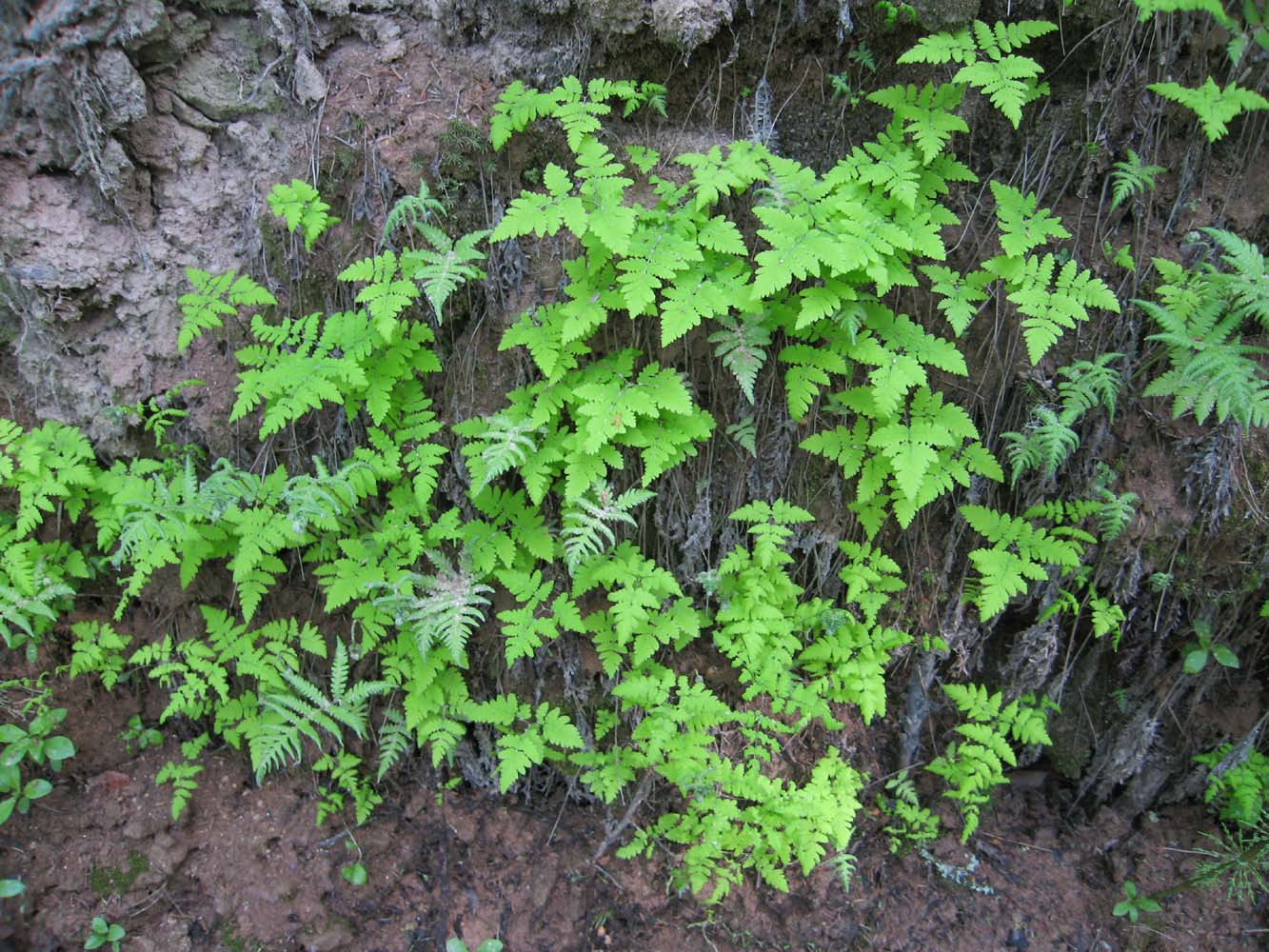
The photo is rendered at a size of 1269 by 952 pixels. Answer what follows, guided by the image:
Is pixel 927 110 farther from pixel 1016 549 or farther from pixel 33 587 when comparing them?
pixel 33 587

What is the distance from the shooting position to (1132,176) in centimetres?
336

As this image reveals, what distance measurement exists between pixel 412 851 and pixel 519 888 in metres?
0.62

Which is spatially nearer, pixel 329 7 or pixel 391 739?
pixel 329 7

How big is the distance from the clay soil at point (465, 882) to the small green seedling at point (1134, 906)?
0.15ft

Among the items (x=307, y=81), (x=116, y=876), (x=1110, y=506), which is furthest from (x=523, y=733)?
(x=307, y=81)

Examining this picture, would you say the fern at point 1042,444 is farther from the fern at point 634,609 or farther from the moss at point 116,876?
the moss at point 116,876

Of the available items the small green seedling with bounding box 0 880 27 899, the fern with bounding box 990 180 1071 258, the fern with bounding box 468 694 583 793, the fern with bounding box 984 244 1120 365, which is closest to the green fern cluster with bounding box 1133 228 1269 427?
the fern with bounding box 984 244 1120 365

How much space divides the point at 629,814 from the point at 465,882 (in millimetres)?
970

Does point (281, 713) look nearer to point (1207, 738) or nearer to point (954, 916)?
point (954, 916)

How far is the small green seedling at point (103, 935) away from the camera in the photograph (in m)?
3.51

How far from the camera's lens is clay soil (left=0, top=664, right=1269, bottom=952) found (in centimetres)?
370

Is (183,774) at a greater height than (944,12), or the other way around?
(944,12)

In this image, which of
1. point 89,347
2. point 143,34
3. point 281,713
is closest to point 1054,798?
point 281,713

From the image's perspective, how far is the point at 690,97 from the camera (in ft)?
11.8
